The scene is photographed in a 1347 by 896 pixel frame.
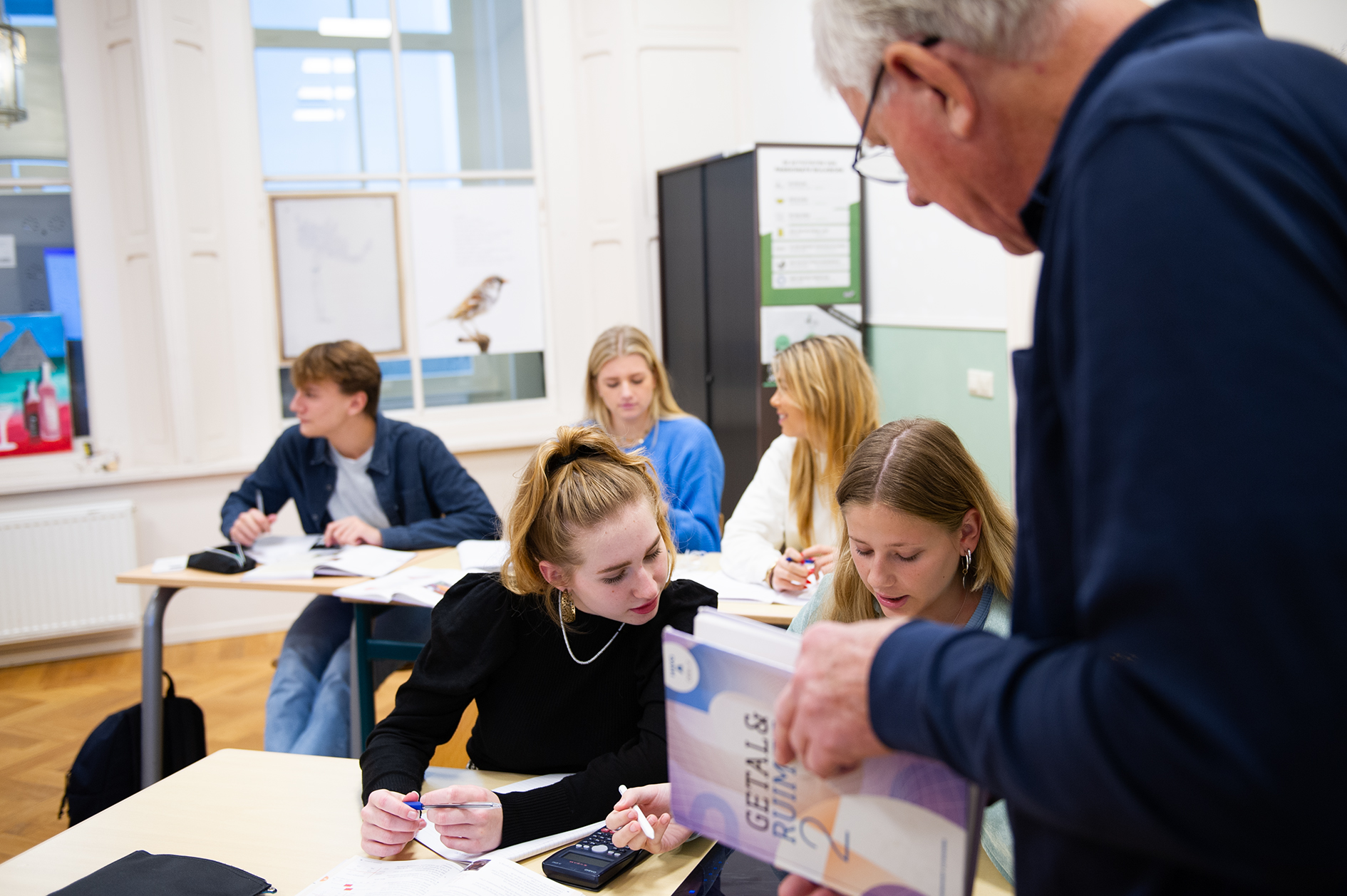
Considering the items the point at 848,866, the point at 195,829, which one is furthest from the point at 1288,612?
the point at 195,829

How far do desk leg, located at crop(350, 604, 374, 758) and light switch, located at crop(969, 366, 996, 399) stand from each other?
2422 millimetres

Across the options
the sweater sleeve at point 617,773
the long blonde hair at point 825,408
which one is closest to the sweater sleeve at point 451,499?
the long blonde hair at point 825,408

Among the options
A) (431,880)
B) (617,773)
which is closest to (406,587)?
(617,773)

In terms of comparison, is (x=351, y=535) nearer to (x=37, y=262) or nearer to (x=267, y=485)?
Result: (x=267, y=485)

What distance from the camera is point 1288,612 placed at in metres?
0.46

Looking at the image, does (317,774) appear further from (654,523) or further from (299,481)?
(299,481)

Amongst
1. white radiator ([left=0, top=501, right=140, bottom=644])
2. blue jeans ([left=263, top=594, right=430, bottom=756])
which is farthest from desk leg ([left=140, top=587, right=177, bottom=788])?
white radiator ([left=0, top=501, right=140, bottom=644])

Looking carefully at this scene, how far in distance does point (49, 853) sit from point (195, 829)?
0.60ft

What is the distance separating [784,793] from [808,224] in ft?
13.0

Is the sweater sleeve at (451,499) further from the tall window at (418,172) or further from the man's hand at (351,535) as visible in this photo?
the tall window at (418,172)

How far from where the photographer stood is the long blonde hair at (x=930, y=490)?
64.9 inches

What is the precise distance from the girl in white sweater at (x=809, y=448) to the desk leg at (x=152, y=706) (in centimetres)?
160

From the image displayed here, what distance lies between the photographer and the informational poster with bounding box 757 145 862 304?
14.5ft

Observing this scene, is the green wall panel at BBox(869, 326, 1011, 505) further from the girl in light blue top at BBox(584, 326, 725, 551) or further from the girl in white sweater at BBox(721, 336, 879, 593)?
the girl in light blue top at BBox(584, 326, 725, 551)
